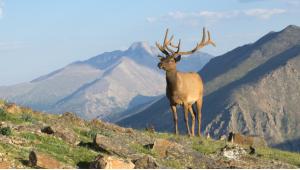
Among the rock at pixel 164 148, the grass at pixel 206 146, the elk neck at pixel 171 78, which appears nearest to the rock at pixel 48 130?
the rock at pixel 164 148

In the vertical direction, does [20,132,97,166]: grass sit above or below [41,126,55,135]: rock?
below

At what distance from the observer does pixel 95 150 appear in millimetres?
21406

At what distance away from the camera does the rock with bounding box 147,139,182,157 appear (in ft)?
75.9

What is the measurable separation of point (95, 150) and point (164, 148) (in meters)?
3.23

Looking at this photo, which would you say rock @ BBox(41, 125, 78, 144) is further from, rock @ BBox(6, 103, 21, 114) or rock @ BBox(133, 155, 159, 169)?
rock @ BBox(6, 103, 21, 114)

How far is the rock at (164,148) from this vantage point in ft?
75.9

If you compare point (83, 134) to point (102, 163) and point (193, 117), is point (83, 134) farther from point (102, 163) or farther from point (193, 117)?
point (193, 117)

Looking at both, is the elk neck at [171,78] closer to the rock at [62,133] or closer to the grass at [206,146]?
the grass at [206,146]

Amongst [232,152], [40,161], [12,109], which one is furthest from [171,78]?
[40,161]

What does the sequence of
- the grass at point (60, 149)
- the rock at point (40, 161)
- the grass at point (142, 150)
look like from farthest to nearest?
1. the grass at point (142, 150)
2. the grass at point (60, 149)
3. the rock at point (40, 161)

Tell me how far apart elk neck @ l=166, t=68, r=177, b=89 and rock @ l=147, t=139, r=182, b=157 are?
403 inches

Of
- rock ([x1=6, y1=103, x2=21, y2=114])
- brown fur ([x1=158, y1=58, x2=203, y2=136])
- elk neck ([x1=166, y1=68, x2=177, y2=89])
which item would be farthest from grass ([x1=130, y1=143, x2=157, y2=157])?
elk neck ([x1=166, y1=68, x2=177, y2=89])

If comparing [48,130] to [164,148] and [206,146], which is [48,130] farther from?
[206,146]

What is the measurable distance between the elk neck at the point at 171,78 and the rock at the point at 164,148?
10.2 meters
